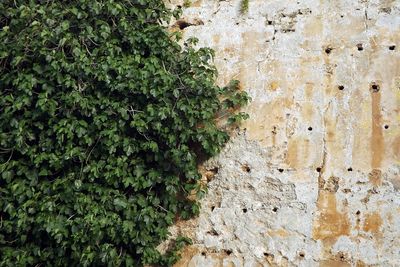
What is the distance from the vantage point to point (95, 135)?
16.4ft

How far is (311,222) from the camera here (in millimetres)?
4754

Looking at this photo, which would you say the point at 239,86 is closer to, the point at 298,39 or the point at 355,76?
the point at 298,39

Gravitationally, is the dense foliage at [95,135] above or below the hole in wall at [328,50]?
below

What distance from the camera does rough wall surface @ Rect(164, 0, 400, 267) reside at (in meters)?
4.66

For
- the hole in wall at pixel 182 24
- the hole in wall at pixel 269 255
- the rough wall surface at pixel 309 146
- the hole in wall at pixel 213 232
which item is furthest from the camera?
the hole in wall at pixel 182 24

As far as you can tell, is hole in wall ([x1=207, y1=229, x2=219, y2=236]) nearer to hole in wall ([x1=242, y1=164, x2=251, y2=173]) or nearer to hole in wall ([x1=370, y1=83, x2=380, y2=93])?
hole in wall ([x1=242, y1=164, x2=251, y2=173])

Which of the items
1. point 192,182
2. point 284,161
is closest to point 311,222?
point 284,161

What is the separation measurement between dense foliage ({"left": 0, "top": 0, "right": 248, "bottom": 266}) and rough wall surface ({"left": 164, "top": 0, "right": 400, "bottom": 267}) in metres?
0.26

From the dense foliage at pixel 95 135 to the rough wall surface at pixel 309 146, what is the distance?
0.26 meters

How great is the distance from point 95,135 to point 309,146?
5.96ft

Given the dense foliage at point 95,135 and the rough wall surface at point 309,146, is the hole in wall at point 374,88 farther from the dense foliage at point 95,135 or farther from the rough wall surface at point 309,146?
the dense foliage at point 95,135

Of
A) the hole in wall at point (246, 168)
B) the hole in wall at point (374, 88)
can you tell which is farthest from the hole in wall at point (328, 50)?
the hole in wall at point (246, 168)

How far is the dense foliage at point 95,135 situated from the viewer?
4.86 metres

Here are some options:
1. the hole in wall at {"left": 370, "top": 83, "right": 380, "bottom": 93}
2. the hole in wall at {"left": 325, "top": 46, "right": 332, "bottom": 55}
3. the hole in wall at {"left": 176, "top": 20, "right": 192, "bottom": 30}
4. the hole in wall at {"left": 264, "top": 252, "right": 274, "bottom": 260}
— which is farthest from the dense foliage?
the hole in wall at {"left": 370, "top": 83, "right": 380, "bottom": 93}
